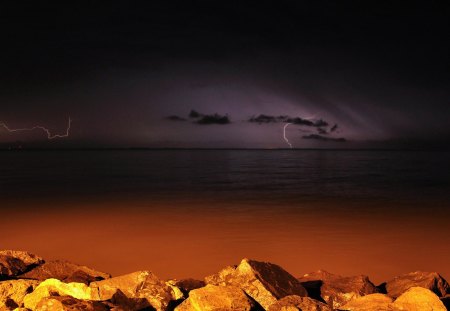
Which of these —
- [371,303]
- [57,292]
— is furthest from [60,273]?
[371,303]

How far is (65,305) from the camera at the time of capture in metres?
4.70

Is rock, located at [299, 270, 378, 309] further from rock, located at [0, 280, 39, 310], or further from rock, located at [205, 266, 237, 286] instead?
rock, located at [0, 280, 39, 310]

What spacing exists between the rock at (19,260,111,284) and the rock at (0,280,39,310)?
3.19ft

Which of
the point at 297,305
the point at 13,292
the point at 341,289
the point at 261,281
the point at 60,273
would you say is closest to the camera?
the point at 297,305

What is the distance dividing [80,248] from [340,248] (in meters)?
7.00

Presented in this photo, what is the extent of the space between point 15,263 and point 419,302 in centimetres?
609

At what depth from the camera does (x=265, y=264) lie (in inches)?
246

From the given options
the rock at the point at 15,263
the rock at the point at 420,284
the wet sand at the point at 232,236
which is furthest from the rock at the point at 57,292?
the rock at the point at 420,284

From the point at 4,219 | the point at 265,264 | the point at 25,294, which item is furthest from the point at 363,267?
the point at 4,219

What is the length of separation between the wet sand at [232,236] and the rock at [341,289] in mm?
2889

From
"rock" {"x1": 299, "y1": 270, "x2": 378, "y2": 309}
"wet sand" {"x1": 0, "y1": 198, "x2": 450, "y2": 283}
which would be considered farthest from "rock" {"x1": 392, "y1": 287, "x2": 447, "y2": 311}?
"wet sand" {"x1": 0, "y1": 198, "x2": 450, "y2": 283}

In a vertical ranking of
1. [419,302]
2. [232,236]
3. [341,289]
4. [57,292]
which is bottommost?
[232,236]

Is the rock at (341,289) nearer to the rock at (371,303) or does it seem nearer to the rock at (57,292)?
the rock at (371,303)

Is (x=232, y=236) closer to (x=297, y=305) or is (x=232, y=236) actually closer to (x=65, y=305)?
(x=297, y=305)
